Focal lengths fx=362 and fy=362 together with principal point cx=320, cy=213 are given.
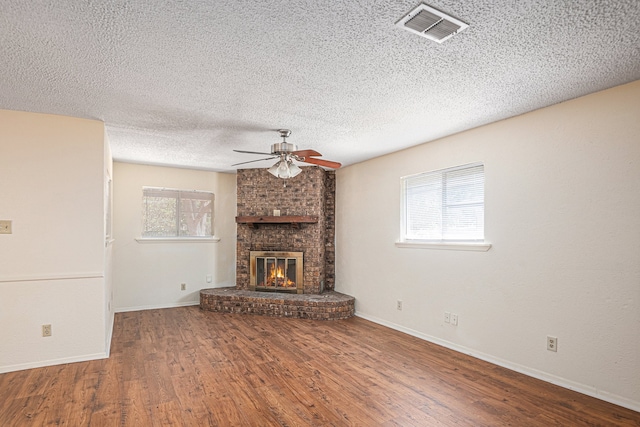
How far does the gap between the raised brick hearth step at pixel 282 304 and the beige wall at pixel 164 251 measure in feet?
1.99

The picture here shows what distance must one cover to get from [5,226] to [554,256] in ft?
16.1

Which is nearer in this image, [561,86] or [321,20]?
[321,20]

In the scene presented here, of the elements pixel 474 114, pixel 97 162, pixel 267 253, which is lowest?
pixel 267 253

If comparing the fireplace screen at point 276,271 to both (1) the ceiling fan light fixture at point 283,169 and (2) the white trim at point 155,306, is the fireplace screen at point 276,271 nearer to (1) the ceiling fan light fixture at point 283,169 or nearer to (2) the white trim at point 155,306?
(2) the white trim at point 155,306

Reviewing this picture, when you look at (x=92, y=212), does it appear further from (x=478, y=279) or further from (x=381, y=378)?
(x=478, y=279)

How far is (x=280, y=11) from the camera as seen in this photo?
1762 mm

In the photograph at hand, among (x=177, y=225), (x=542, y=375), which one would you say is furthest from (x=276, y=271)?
(x=542, y=375)

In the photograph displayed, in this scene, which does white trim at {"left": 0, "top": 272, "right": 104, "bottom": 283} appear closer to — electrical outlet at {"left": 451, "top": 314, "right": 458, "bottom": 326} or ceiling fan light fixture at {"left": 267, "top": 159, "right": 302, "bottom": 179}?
ceiling fan light fixture at {"left": 267, "top": 159, "right": 302, "bottom": 179}

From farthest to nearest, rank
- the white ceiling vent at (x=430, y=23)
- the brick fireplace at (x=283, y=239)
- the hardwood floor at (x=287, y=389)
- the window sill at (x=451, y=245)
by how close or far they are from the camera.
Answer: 1. the brick fireplace at (x=283, y=239)
2. the window sill at (x=451, y=245)
3. the hardwood floor at (x=287, y=389)
4. the white ceiling vent at (x=430, y=23)

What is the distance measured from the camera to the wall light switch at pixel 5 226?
330cm

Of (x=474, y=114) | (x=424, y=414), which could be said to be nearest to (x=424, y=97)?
(x=474, y=114)

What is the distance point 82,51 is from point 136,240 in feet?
13.8

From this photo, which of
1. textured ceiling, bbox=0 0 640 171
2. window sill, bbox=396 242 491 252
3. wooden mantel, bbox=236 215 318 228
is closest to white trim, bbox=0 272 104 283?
textured ceiling, bbox=0 0 640 171

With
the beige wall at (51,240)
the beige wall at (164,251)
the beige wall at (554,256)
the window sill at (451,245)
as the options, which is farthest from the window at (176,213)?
the beige wall at (554,256)
